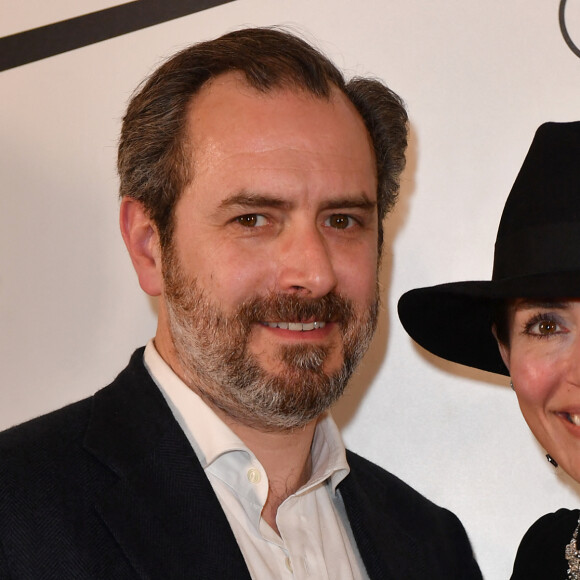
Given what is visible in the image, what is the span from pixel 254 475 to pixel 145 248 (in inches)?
21.8

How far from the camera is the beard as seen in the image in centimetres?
200

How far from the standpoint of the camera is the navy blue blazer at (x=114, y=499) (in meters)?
1.73

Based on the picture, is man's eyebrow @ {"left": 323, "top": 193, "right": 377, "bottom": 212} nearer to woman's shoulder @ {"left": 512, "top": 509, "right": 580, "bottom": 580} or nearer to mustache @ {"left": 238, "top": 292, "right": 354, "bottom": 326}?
mustache @ {"left": 238, "top": 292, "right": 354, "bottom": 326}

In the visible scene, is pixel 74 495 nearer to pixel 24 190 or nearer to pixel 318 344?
pixel 318 344

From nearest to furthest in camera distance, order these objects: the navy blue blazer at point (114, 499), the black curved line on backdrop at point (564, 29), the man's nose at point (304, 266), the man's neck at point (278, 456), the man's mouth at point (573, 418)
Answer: the navy blue blazer at point (114, 499), the man's mouth at point (573, 418), the man's nose at point (304, 266), the man's neck at point (278, 456), the black curved line on backdrop at point (564, 29)

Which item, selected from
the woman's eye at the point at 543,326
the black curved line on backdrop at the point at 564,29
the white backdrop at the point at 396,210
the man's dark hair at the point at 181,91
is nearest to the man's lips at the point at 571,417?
the woman's eye at the point at 543,326

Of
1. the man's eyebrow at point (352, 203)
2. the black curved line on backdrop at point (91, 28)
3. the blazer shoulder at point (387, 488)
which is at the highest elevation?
the black curved line on backdrop at point (91, 28)

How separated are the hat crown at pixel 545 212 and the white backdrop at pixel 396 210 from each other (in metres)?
0.69

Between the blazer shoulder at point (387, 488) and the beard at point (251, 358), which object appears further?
the blazer shoulder at point (387, 488)

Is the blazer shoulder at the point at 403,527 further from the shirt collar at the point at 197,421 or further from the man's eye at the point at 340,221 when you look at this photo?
the man's eye at the point at 340,221

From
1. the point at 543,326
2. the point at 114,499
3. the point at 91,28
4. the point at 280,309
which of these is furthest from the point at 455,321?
the point at 91,28

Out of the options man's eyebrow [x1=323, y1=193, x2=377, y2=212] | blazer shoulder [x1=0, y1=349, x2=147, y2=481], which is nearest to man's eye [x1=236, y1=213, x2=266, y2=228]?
man's eyebrow [x1=323, y1=193, x2=377, y2=212]

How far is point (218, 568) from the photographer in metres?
1.80

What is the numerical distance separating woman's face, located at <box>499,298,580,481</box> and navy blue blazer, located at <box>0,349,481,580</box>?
0.49 metres
